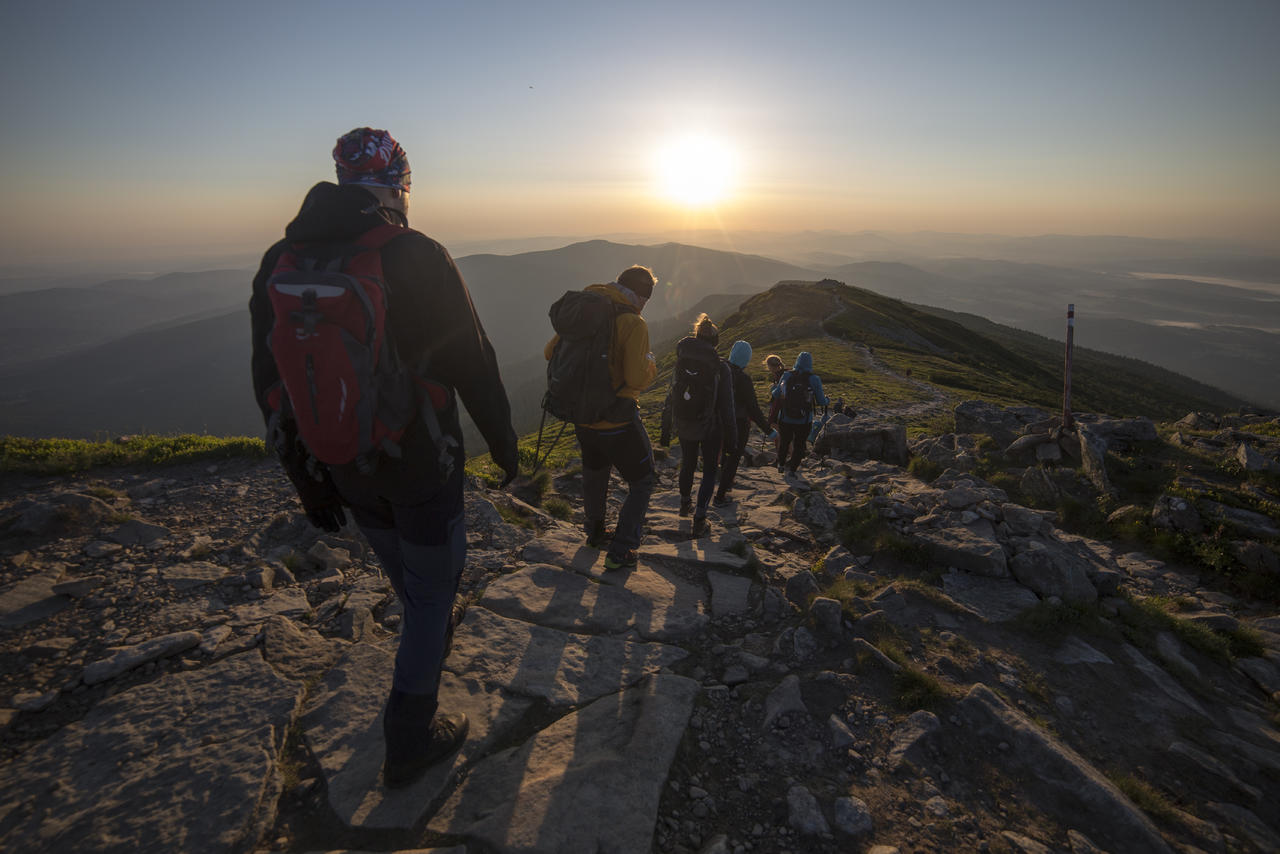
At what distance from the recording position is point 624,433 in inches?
201

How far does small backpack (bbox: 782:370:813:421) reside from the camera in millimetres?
10820

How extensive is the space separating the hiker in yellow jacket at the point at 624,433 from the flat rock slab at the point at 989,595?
3043 millimetres

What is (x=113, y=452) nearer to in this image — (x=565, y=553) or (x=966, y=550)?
(x=565, y=553)

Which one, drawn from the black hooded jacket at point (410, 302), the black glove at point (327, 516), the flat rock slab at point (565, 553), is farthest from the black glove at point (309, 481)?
Answer: the flat rock slab at point (565, 553)

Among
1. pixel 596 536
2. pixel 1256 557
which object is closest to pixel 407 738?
pixel 596 536

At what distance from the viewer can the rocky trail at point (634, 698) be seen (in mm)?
2691

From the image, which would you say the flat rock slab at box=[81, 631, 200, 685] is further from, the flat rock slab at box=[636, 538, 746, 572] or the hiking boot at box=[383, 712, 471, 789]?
the flat rock slab at box=[636, 538, 746, 572]

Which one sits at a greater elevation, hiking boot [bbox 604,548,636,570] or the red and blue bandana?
the red and blue bandana

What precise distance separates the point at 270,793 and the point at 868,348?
43.4m

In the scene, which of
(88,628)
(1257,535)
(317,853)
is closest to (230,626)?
(88,628)

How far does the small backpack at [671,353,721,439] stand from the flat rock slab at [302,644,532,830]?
168 inches

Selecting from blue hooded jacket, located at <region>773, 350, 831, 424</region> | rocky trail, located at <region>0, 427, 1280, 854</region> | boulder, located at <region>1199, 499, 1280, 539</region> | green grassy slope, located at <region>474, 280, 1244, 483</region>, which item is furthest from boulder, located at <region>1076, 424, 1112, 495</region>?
green grassy slope, located at <region>474, 280, 1244, 483</region>

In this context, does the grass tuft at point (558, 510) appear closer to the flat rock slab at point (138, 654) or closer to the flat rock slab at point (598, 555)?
the flat rock slab at point (598, 555)

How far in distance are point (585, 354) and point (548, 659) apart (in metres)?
2.50
